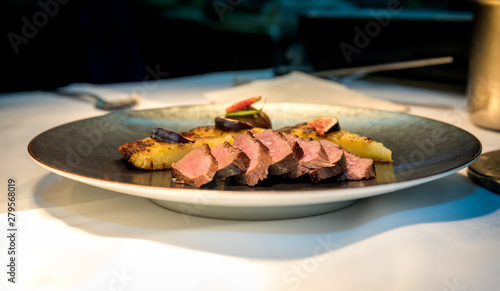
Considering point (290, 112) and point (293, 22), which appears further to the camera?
point (293, 22)

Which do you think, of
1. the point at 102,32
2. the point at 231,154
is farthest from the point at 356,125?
the point at 102,32

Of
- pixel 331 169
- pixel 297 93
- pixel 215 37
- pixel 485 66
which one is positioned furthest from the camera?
pixel 215 37

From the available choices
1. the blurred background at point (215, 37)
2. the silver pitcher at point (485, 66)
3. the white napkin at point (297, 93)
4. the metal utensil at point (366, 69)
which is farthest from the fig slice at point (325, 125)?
the blurred background at point (215, 37)

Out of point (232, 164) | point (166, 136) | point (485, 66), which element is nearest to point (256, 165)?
point (232, 164)

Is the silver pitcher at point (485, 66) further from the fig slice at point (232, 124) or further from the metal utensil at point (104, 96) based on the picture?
the metal utensil at point (104, 96)

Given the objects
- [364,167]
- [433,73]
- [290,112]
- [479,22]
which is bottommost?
[433,73]

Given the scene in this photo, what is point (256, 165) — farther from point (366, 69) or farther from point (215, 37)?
point (215, 37)

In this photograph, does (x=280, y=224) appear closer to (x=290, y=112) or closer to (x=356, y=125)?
(x=356, y=125)
